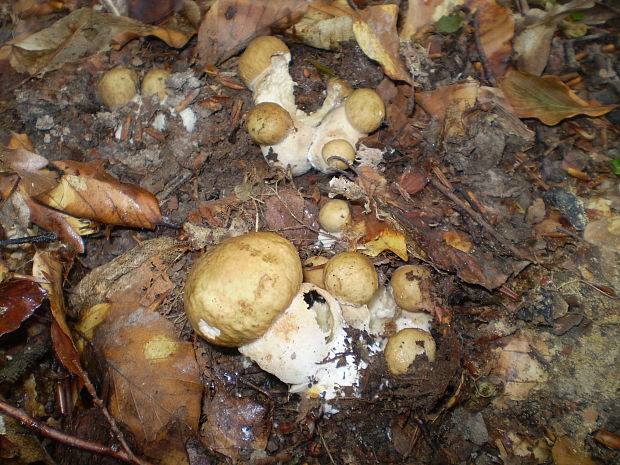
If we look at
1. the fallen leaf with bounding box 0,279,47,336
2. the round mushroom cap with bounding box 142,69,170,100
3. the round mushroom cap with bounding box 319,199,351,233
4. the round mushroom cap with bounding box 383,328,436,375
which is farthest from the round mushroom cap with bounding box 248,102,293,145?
the fallen leaf with bounding box 0,279,47,336

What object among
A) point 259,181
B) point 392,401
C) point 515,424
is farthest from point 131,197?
point 515,424

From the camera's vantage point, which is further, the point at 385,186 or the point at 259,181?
the point at 259,181

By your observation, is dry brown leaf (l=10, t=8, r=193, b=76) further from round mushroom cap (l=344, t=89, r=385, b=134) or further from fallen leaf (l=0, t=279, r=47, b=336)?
fallen leaf (l=0, t=279, r=47, b=336)

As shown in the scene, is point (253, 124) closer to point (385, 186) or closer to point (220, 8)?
point (385, 186)

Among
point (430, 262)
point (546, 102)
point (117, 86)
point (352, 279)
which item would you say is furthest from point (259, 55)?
point (546, 102)

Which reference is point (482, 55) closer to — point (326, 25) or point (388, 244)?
point (326, 25)

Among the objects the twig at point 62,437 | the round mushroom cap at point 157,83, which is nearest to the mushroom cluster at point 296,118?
the round mushroom cap at point 157,83

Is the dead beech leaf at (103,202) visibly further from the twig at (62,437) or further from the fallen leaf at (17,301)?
the twig at (62,437)
